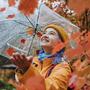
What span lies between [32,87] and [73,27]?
0.48 m

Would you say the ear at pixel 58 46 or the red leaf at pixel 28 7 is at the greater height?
the red leaf at pixel 28 7

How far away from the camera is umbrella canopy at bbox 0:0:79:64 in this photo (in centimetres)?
301

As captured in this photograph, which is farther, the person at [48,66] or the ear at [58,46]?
the ear at [58,46]

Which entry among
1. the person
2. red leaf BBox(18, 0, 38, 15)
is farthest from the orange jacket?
red leaf BBox(18, 0, 38, 15)

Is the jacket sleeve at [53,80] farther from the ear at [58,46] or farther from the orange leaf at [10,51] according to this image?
the orange leaf at [10,51]

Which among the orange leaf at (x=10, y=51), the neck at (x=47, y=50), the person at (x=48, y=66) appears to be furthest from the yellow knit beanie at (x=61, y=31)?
the orange leaf at (x=10, y=51)

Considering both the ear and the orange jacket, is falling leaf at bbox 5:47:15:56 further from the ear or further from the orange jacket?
the ear

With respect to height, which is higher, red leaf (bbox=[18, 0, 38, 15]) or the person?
red leaf (bbox=[18, 0, 38, 15])

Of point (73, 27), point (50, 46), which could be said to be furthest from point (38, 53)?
point (73, 27)

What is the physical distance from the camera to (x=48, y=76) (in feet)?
9.49

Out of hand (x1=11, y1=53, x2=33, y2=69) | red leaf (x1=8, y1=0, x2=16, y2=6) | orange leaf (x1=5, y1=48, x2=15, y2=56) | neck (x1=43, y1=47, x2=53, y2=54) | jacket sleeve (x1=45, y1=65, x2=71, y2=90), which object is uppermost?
red leaf (x1=8, y1=0, x2=16, y2=6)

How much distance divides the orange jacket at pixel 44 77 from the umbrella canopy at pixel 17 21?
0.64 feet

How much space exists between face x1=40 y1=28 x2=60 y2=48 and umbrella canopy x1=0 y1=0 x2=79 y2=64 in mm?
54

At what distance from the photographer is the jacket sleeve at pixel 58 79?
2.86 m
